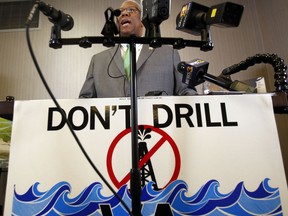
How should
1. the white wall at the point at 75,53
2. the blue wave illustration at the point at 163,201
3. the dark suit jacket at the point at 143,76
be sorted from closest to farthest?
1. the blue wave illustration at the point at 163,201
2. the dark suit jacket at the point at 143,76
3. the white wall at the point at 75,53

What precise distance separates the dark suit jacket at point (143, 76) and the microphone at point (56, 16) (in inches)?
21.2

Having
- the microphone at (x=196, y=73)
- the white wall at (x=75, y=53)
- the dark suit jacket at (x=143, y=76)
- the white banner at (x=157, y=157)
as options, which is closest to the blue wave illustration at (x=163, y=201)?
the white banner at (x=157, y=157)

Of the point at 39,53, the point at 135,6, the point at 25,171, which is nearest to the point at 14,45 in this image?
the point at 39,53

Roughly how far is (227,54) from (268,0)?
0.49m

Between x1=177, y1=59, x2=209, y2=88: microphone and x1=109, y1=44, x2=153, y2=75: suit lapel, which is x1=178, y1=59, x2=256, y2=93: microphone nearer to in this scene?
x1=177, y1=59, x2=209, y2=88: microphone

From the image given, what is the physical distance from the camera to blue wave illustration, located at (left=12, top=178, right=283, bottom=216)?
20.6 inches

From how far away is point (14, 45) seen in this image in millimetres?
2006

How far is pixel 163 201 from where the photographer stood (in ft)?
1.76

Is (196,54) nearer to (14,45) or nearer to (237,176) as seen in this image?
(237,176)

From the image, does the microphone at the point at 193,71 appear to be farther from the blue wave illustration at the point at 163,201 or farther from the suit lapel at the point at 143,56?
the suit lapel at the point at 143,56

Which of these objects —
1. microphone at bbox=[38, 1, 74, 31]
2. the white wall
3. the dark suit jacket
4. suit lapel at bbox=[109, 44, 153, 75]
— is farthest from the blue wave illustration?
the white wall

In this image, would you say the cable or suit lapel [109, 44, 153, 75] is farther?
suit lapel [109, 44, 153, 75]

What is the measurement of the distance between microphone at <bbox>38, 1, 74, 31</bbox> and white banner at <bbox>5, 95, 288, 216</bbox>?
22 cm

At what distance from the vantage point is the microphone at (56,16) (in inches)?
15.6
